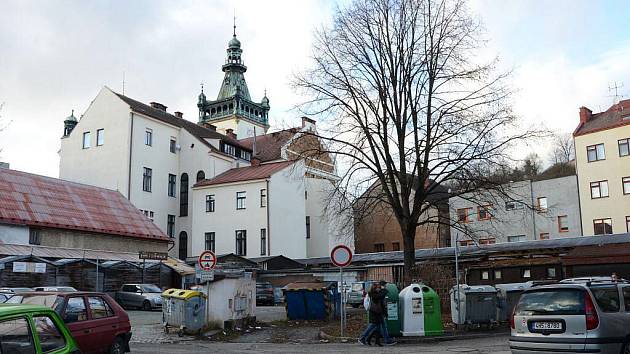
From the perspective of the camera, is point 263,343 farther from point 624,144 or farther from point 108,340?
point 624,144

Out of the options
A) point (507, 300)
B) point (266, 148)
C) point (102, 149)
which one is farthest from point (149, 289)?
point (266, 148)

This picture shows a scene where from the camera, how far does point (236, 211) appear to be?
54250 mm

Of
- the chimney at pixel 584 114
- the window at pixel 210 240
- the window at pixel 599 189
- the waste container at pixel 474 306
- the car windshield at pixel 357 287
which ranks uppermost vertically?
the chimney at pixel 584 114

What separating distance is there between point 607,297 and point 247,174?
1824 inches

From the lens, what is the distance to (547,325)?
1068cm

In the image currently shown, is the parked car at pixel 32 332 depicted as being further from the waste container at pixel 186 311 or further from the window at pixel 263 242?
the window at pixel 263 242

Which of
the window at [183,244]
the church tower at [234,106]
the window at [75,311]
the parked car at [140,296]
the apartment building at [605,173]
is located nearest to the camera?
the window at [75,311]

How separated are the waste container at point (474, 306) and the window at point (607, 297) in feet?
27.0

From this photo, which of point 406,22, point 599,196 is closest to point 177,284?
point 406,22

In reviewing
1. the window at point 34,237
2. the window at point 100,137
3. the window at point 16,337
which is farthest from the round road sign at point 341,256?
the window at point 100,137

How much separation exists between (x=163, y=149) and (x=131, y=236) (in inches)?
712

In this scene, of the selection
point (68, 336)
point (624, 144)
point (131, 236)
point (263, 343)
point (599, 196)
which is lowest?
point (263, 343)

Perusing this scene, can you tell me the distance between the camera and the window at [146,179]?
182 feet

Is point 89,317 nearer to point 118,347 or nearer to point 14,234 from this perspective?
point 118,347
